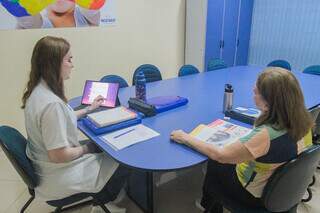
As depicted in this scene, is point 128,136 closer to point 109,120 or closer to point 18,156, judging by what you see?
point 109,120

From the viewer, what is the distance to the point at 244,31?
15.4 feet

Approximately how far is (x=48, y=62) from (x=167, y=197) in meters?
1.39

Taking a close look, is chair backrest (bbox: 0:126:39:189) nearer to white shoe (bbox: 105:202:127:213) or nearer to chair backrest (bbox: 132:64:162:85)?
white shoe (bbox: 105:202:127:213)

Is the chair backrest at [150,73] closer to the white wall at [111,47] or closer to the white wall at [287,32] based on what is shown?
the white wall at [111,47]

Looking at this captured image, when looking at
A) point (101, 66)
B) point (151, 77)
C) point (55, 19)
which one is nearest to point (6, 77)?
point (55, 19)

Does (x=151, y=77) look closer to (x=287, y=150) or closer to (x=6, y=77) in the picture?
(x=6, y=77)

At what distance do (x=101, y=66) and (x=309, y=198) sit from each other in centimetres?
272

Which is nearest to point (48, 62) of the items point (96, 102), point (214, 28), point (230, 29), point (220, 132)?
point (96, 102)

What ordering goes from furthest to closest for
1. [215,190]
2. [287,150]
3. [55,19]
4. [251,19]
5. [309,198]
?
1. [251,19]
2. [55,19]
3. [309,198]
4. [215,190]
5. [287,150]

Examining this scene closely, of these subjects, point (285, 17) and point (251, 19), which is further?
point (251, 19)

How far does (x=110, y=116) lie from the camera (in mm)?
1650

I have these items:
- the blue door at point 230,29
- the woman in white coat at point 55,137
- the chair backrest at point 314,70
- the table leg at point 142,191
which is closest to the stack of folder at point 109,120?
the woman in white coat at point 55,137

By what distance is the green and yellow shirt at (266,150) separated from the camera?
114 centimetres

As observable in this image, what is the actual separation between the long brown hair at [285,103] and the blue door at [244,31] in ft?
12.2
